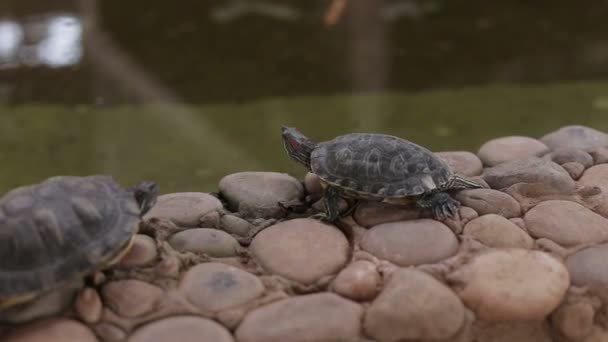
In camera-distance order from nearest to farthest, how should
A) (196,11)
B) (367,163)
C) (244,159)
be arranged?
1. (367,163)
2. (244,159)
3. (196,11)

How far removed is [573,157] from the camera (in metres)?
2.41

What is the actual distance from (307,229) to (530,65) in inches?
140

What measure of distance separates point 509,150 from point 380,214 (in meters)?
0.86

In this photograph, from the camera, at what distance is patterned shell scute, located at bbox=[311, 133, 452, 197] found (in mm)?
1992

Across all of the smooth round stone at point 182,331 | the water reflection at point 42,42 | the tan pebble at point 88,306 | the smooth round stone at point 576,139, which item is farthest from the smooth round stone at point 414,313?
the water reflection at point 42,42

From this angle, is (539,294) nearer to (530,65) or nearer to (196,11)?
(530,65)

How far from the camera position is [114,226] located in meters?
1.65

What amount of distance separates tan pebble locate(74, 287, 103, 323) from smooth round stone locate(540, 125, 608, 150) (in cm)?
201

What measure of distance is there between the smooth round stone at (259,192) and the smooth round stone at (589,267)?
98 centimetres

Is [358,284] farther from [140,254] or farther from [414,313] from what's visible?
[140,254]

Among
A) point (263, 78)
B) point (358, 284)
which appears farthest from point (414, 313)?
point (263, 78)

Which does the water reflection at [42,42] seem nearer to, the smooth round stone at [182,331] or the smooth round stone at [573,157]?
the smooth round stone at [182,331]

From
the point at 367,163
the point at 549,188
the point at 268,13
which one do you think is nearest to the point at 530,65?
the point at 268,13

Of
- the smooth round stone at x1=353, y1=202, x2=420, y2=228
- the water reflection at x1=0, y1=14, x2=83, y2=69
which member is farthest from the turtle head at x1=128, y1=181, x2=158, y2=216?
the water reflection at x1=0, y1=14, x2=83, y2=69
